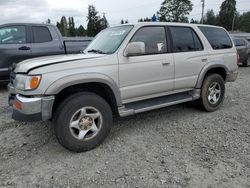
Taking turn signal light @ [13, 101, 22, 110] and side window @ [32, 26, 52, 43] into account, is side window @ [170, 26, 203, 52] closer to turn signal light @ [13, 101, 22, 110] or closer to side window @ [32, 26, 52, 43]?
turn signal light @ [13, 101, 22, 110]

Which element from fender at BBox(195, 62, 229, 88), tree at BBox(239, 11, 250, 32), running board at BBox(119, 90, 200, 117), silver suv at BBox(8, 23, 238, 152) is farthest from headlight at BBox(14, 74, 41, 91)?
tree at BBox(239, 11, 250, 32)

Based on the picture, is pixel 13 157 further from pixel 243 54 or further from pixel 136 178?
pixel 243 54

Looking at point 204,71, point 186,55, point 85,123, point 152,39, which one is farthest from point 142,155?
point 204,71

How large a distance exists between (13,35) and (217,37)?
5310 mm

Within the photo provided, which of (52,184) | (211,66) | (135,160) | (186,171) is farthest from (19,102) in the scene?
(211,66)

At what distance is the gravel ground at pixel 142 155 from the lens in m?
2.79

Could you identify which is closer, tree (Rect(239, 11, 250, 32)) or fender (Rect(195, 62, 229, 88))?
fender (Rect(195, 62, 229, 88))

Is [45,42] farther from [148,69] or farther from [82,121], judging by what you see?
[82,121]

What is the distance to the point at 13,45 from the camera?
650 cm

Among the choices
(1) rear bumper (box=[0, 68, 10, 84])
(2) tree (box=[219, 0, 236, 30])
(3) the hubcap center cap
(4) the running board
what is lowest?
(3) the hubcap center cap

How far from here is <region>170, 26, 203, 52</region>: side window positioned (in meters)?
4.39

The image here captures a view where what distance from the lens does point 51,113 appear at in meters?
3.15

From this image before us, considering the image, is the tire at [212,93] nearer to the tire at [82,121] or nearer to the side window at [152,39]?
the side window at [152,39]

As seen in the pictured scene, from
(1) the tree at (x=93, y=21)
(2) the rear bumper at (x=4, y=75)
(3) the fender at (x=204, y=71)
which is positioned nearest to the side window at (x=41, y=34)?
(2) the rear bumper at (x=4, y=75)
